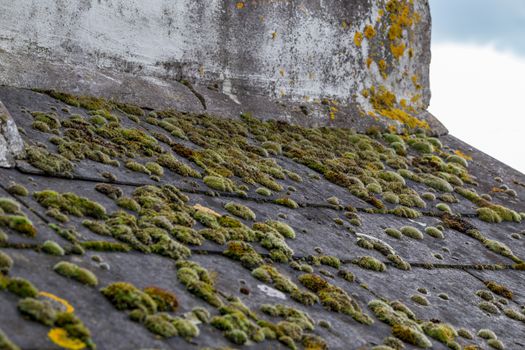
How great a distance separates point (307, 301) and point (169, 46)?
5289 millimetres

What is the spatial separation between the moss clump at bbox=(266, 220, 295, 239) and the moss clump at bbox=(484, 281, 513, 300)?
2.20 meters

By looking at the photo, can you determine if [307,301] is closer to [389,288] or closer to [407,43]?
[389,288]

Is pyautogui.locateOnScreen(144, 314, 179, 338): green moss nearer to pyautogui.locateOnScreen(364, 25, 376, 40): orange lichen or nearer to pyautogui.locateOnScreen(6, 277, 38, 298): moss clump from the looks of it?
pyautogui.locateOnScreen(6, 277, 38, 298): moss clump

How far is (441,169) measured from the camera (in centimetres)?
1047

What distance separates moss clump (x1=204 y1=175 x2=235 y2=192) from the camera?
704 cm

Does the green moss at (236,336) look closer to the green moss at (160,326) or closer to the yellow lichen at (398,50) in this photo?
the green moss at (160,326)

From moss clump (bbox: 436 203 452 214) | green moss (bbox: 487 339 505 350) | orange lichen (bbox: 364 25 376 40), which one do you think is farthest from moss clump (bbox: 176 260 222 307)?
orange lichen (bbox: 364 25 376 40)

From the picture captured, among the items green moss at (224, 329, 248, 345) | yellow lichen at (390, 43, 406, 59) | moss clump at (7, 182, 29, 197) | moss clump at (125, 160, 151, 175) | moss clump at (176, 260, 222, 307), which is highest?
yellow lichen at (390, 43, 406, 59)

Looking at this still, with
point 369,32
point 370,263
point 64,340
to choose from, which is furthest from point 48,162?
point 369,32

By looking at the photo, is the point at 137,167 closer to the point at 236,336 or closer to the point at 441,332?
the point at 236,336

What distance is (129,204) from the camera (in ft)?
18.7

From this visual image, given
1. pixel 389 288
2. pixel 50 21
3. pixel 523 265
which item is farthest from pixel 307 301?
pixel 50 21

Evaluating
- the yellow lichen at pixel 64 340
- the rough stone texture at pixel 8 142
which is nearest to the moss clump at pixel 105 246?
the yellow lichen at pixel 64 340

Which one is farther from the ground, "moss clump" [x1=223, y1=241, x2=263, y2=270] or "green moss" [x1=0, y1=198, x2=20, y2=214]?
"green moss" [x1=0, y1=198, x2=20, y2=214]
